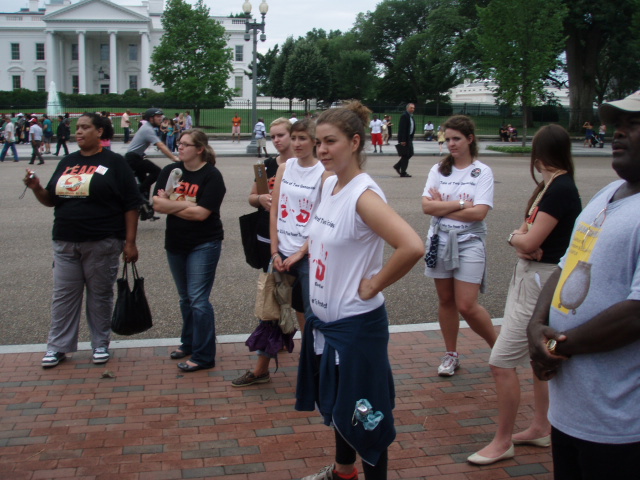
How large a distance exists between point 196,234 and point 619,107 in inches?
142

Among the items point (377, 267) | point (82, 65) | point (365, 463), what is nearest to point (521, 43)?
point (377, 267)

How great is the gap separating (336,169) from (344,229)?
0.99 feet

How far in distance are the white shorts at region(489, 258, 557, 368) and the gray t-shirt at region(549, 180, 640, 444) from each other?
1470mm

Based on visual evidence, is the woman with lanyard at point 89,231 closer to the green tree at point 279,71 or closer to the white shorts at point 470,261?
the white shorts at point 470,261

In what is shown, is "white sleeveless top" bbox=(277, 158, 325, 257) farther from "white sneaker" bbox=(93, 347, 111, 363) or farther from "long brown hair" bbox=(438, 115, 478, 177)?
"white sneaker" bbox=(93, 347, 111, 363)

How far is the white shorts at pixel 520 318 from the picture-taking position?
3.86 meters

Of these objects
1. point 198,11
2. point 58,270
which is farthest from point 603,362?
point 198,11

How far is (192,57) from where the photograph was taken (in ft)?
189

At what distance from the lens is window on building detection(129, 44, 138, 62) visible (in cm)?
9188

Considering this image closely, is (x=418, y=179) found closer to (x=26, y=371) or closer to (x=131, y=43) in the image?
(x=26, y=371)

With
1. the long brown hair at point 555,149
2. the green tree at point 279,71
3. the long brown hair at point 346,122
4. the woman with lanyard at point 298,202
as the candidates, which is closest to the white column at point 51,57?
the green tree at point 279,71

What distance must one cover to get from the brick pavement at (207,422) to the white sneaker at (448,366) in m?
0.05

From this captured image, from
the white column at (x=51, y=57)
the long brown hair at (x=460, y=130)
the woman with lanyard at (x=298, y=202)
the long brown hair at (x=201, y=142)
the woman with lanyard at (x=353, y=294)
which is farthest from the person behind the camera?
the white column at (x=51, y=57)

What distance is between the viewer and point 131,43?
91.8m
